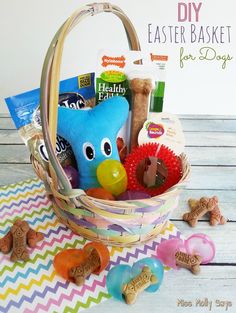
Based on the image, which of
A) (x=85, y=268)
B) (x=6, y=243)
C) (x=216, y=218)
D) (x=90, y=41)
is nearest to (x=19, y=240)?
(x=6, y=243)

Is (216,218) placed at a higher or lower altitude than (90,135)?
lower

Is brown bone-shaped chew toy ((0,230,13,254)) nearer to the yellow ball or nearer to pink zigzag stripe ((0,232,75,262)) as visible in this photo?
pink zigzag stripe ((0,232,75,262))

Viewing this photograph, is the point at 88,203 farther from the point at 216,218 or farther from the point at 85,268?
the point at 216,218

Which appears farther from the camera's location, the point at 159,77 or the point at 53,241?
the point at 159,77

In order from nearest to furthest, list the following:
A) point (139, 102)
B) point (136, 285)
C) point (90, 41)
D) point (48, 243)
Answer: point (136, 285)
point (48, 243)
point (139, 102)
point (90, 41)

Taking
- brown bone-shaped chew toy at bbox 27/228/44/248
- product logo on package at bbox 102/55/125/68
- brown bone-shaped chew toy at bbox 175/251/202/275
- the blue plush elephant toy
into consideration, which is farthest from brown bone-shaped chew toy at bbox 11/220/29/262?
product logo on package at bbox 102/55/125/68

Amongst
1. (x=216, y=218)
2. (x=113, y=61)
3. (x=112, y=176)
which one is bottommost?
(x=216, y=218)

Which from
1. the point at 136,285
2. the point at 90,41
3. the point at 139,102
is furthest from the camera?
the point at 90,41

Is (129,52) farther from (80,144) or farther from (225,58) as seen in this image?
(225,58)

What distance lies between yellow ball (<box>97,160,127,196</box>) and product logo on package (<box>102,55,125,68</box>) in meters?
0.21

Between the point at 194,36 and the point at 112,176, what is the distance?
2.34 ft

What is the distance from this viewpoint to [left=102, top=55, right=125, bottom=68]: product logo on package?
0.73 metres

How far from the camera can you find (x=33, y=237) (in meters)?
0.62

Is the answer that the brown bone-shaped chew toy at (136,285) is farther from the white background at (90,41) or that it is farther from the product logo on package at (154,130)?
the white background at (90,41)
